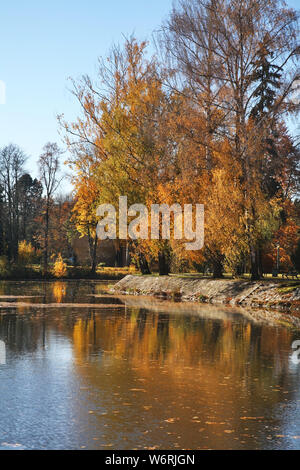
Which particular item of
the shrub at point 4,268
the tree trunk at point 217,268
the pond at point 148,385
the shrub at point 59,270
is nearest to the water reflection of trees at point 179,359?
the pond at point 148,385

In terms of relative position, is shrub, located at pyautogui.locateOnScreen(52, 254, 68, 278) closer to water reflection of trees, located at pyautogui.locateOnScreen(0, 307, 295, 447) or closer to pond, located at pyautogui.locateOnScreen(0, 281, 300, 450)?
water reflection of trees, located at pyautogui.locateOnScreen(0, 307, 295, 447)

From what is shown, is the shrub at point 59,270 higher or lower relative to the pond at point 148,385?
higher

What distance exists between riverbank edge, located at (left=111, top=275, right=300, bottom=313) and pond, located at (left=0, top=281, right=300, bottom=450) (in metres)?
6.26

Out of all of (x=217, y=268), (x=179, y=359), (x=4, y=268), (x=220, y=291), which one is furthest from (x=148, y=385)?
(x=4, y=268)

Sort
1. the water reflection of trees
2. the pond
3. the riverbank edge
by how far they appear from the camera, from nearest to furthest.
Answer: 1. the pond
2. the water reflection of trees
3. the riverbank edge

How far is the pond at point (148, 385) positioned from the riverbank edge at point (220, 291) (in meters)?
→ 6.26

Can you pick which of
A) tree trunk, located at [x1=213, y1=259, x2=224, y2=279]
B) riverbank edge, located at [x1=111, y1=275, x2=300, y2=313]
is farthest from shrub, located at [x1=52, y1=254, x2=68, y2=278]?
tree trunk, located at [x1=213, y1=259, x2=224, y2=279]

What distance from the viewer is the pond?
6.80m

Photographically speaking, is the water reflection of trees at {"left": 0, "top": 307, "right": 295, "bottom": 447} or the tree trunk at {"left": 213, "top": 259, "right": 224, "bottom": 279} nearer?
the water reflection of trees at {"left": 0, "top": 307, "right": 295, "bottom": 447}

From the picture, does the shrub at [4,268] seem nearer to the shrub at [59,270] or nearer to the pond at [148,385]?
the shrub at [59,270]

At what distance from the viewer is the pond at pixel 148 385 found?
6.80 meters

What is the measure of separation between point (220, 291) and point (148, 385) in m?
19.1

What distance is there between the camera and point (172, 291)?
105 ft

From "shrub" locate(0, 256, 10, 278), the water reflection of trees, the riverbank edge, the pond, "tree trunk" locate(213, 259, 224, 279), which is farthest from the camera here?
"shrub" locate(0, 256, 10, 278)
